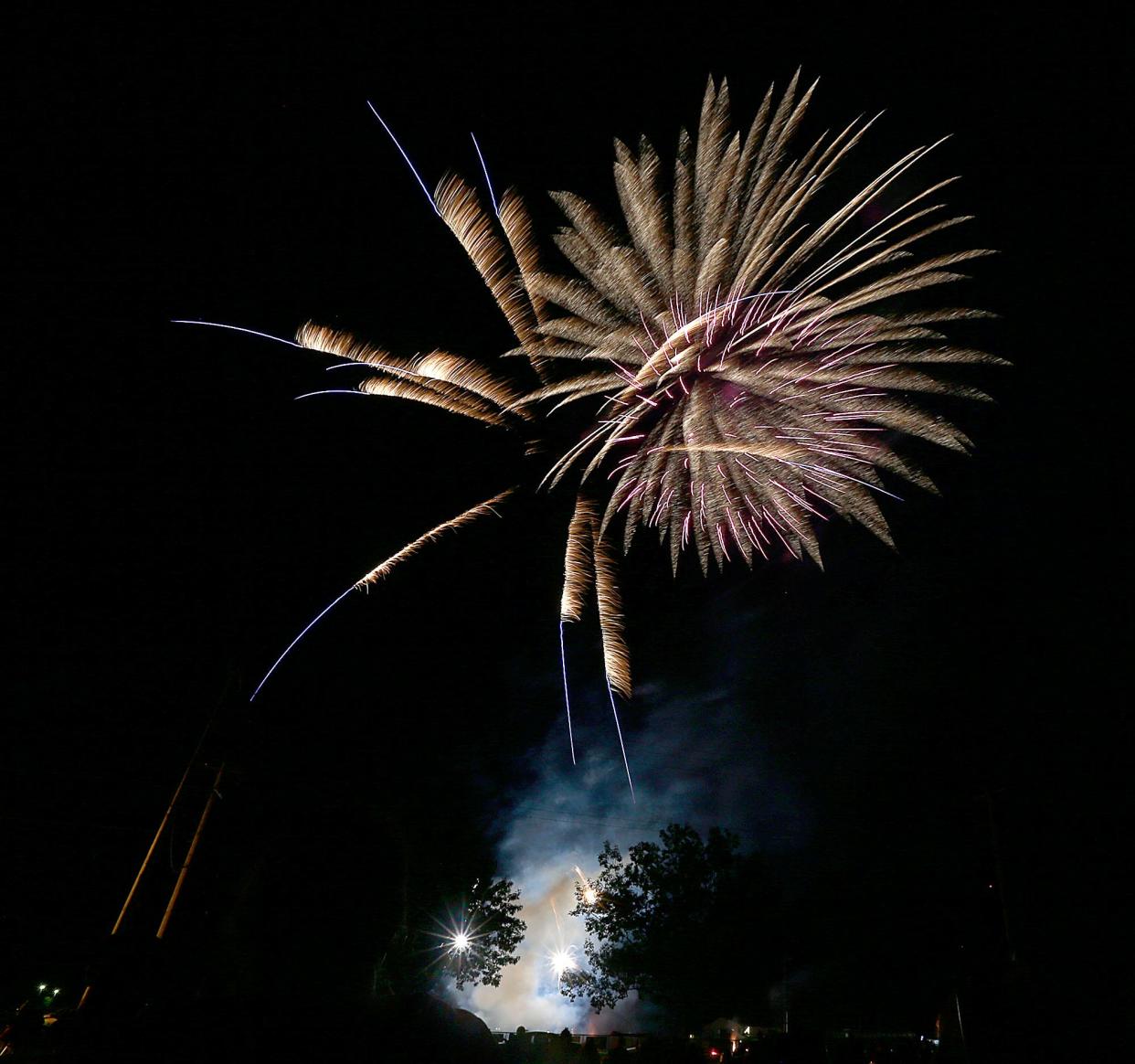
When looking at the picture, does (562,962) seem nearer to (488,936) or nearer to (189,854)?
(488,936)

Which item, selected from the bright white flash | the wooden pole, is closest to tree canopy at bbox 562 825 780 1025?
the bright white flash

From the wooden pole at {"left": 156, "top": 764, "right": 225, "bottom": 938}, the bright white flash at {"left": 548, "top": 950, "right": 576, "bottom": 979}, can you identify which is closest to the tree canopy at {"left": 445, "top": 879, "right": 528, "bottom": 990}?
the bright white flash at {"left": 548, "top": 950, "right": 576, "bottom": 979}

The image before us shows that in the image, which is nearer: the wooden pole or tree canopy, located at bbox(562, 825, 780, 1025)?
the wooden pole

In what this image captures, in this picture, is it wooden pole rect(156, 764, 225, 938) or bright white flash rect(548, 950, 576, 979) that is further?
bright white flash rect(548, 950, 576, 979)

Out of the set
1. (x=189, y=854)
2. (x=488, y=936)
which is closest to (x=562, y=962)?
(x=488, y=936)

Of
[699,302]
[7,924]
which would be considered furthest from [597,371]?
[7,924]

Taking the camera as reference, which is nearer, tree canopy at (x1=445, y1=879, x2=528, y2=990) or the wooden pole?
the wooden pole

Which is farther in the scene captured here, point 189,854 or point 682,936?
point 682,936

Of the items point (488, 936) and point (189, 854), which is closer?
point (189, 854)

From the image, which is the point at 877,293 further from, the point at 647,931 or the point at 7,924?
the point at 647,931

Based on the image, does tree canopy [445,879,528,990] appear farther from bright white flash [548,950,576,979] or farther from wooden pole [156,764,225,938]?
wooden pole [156,764,225,938]

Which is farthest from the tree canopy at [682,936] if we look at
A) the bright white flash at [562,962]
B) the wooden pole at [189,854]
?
the wooden pole at [189,854]

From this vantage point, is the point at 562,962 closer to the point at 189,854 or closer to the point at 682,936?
the point at 682,936

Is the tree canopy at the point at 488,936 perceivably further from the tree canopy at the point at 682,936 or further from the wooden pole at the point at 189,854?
the wooden pole at the point at 189,854
